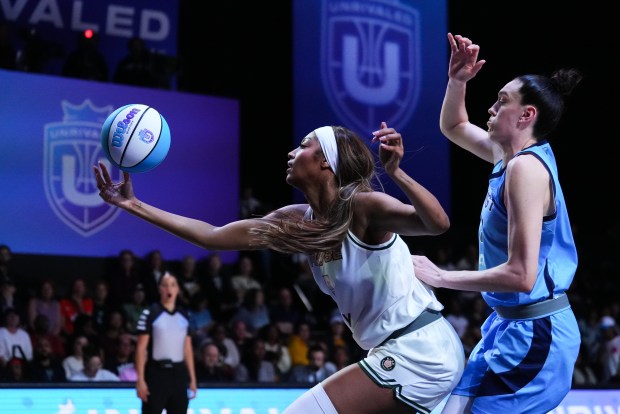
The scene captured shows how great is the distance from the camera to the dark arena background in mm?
10156

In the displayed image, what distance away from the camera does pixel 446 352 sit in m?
3.42

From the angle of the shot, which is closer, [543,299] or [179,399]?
[543,299]

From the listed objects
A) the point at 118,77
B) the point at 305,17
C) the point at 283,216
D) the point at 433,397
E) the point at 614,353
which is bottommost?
the point at 614,353

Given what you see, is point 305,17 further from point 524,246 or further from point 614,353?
point 524,246

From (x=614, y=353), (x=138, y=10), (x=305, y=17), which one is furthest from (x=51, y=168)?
(x=614, y=353)

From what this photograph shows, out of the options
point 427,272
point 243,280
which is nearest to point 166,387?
point 243,280

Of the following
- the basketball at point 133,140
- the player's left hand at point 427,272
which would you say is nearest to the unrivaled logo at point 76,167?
the basketball at point 133,140

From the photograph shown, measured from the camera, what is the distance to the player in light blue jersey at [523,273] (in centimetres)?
323

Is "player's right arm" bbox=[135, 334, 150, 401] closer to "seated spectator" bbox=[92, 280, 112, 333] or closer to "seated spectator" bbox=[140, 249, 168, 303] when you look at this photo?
"seated spectator" bbox=[92, 280, 112, 333]

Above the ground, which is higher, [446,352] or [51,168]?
[51,168]

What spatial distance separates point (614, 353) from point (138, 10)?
737 cm

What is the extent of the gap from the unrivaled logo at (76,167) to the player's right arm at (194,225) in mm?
7055

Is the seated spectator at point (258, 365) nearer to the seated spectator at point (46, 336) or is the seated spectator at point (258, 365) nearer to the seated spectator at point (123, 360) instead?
the seated spectator at point (123, 360)

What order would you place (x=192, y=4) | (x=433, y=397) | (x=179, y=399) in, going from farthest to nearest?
(x=192, y=4), (x=179, y=399), (x=433, y=397)
